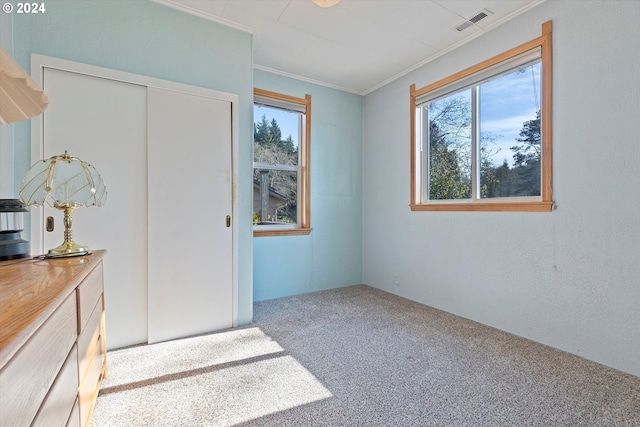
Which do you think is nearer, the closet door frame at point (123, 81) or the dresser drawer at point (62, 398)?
the dresser drawer at point (62, 398)

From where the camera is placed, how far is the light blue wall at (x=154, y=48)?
203cm

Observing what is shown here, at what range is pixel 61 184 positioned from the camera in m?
1.67

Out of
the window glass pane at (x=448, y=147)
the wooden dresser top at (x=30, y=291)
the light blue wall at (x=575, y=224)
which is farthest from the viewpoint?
the window glass pane at (x=448, y=147)

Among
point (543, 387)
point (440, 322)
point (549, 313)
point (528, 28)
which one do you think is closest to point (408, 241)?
point (440, 322)

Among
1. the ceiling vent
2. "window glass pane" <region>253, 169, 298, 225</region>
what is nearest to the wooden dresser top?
"window glass pane" <region>253, 169, 298, 225</region>

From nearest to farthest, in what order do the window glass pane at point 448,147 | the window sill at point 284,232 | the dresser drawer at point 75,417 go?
the dresser drawer at point 75,417 → the window glass pane at point 448,147 → the window sill at point 284,232

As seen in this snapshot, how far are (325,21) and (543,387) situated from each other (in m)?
3.16

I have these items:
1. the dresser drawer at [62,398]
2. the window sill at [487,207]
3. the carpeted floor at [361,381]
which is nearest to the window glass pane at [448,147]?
the window sill at [487,207]

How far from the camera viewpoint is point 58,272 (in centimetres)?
116

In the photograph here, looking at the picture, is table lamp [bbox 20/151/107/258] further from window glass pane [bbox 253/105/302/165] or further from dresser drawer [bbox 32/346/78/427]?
window glass pane [bbox 253/105/302/165]

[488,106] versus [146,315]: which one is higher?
[488,106]

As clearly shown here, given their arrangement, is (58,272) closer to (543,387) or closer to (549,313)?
(543,387)

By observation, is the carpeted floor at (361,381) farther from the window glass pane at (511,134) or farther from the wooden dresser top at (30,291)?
the window glass pane at (511,134)

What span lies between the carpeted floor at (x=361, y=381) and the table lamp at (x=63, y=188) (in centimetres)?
91
